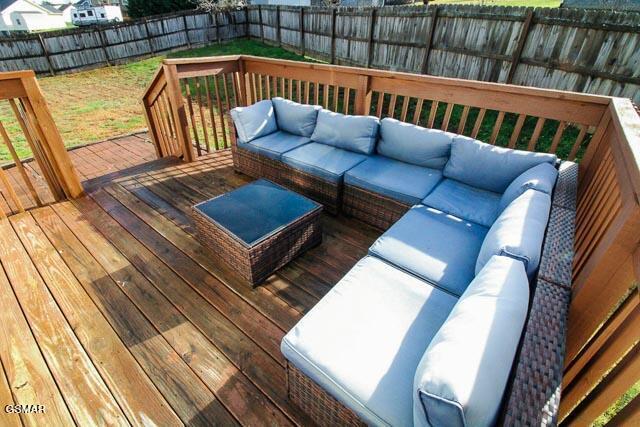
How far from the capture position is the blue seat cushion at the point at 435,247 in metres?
1.68

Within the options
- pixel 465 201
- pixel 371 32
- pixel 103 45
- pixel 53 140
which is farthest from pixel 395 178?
pixel 103 45

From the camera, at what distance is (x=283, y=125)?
11.4ft

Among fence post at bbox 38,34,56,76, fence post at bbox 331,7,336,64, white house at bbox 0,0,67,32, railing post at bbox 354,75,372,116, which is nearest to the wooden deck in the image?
railing post at bbox 354,75,372,116

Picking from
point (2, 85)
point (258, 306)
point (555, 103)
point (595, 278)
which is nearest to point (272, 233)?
point (258, 306)

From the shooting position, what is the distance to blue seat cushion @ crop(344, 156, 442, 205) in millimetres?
2436

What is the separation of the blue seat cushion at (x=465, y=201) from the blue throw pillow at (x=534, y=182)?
5.2 inches

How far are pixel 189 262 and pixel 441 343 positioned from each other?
1.99 m

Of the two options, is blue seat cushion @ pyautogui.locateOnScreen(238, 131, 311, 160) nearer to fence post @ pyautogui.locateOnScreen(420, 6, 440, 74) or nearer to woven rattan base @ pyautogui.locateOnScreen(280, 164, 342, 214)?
woven rattan base @ pyautogui.locateOnScreen(280, 164, 342, 214)

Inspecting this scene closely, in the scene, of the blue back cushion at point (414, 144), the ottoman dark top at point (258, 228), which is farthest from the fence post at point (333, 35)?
the ottoman dark top at point (258, 228)

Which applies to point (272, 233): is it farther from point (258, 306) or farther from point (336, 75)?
point (336, 75)

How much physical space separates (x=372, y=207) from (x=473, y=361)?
71.0 inches

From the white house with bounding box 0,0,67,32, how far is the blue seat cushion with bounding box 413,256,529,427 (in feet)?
126

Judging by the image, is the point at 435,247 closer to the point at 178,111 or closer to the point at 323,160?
the point at 323,160

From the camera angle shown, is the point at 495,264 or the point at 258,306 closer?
the point at 495,264
